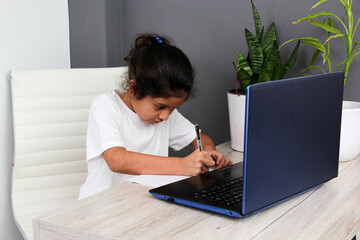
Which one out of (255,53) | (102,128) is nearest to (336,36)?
(255,53)

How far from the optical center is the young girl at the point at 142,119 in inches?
49.8

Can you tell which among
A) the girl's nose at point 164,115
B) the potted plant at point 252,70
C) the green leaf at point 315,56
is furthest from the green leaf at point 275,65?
the girl's nose at point 164,115

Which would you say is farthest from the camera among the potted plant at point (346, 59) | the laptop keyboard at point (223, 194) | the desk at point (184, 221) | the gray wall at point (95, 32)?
the gray wall at point (95, 32)

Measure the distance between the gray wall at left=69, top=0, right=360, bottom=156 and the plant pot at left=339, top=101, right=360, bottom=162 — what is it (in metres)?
0.27

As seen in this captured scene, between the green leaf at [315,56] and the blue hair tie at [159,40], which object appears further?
the green leaf at [315,56]

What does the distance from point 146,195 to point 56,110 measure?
76 centimetres

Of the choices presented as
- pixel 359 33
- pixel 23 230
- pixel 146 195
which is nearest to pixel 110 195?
pixel 146 195

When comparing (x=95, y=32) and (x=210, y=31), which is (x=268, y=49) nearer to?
(x=210, y=31)

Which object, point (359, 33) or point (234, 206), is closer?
point (234, 206)

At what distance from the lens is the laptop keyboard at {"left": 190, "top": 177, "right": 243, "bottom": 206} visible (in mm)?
953

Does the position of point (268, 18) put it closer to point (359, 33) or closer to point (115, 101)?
point (359, 33)

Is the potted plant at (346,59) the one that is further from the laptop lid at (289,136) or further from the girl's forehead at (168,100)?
the girl's forehead at (168,100)

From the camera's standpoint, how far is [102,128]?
135cm

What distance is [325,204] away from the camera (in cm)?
101
